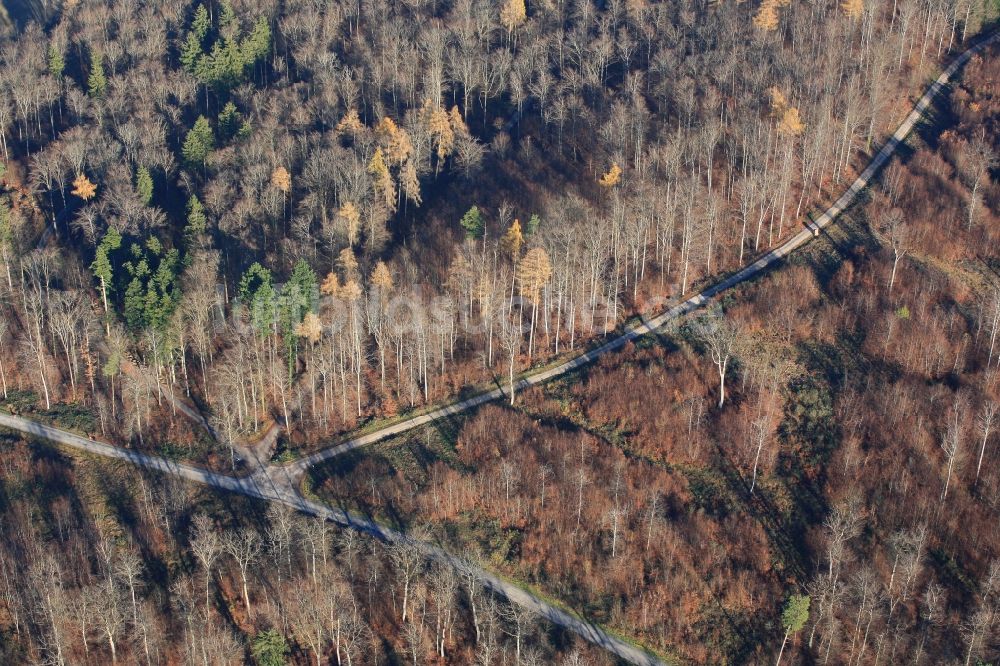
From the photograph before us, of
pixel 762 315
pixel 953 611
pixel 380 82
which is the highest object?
pixel 380 82

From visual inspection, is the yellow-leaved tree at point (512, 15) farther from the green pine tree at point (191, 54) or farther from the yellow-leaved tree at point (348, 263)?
the yellow-leaved tree at point (348, 263)

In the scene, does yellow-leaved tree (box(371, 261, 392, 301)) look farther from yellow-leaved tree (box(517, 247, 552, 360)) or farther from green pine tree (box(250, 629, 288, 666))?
green pine tree (box(250, 629, 288, 666))

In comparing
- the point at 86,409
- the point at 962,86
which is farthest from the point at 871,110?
the point at 86,409

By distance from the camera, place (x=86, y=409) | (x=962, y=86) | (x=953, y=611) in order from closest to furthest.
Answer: (x=953, y=611)
(x=86, y=409)
(x=962, y=86)

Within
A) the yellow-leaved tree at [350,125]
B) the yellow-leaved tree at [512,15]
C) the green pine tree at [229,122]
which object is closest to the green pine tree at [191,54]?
the green pine tree at [229,122]

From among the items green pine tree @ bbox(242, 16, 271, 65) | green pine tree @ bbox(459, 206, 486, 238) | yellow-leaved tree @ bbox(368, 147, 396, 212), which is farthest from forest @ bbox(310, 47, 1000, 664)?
green pine tree @ bbox(242, 16, 271, 65)

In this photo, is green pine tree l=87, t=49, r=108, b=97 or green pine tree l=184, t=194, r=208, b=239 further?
green pine tree l=87, t=49, r=108, b=97

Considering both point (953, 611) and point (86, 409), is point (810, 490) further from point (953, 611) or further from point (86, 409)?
point (86, 409)
